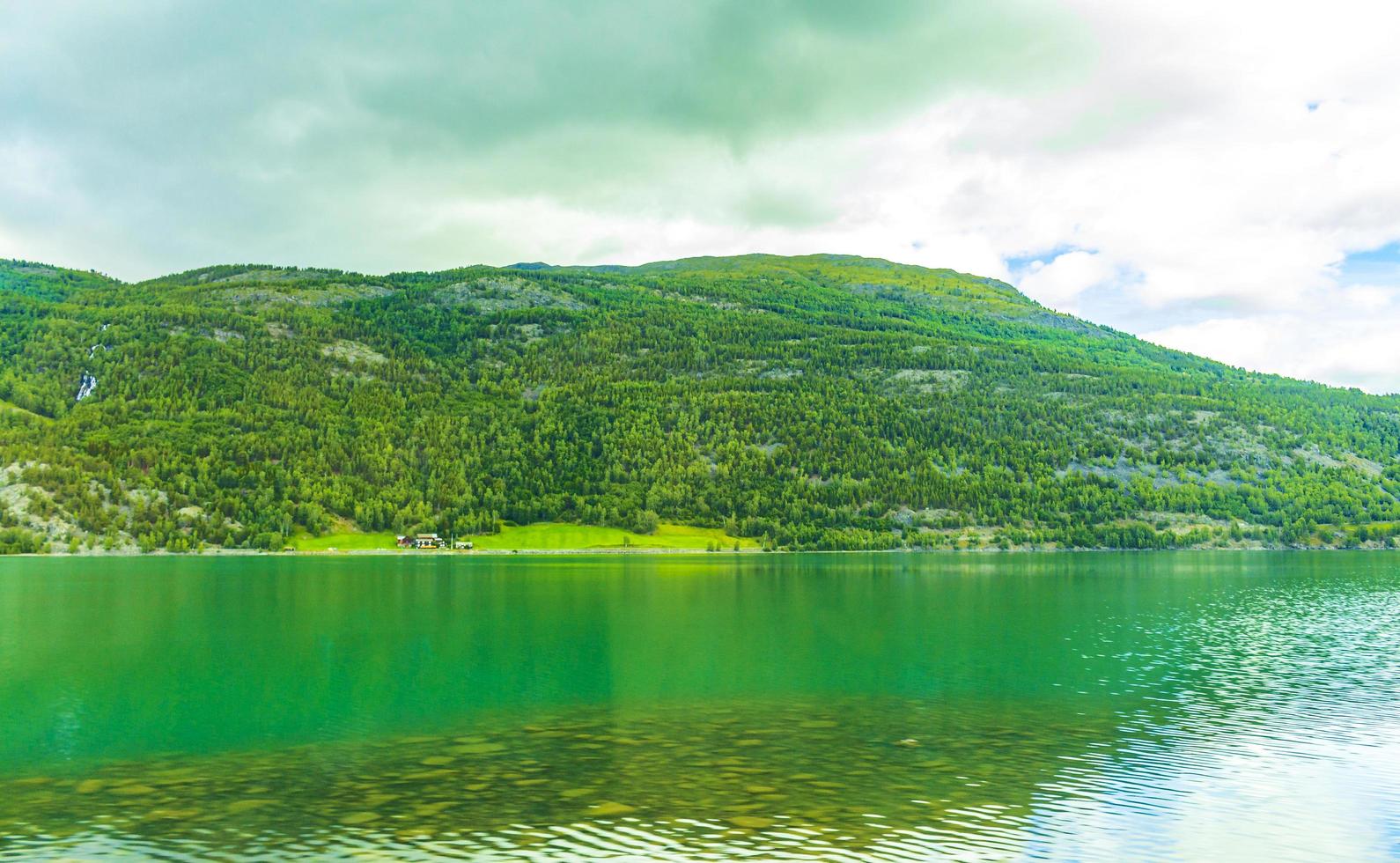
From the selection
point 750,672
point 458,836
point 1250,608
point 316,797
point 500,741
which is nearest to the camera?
point 458,836

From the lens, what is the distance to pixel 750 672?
53906mm

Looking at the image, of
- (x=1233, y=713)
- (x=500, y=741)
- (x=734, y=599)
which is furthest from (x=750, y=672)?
(x=734, y=599)

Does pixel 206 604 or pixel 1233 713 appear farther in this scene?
pixel 206 604

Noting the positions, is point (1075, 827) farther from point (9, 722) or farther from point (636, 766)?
point (9, 722)

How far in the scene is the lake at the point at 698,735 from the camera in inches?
1013

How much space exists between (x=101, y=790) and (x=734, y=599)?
77.4m

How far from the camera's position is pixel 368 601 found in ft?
332

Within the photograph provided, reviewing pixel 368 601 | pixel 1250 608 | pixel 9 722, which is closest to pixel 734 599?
pixel 368 601

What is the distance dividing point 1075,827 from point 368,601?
8695 cm

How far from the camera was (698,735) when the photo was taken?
3759cm

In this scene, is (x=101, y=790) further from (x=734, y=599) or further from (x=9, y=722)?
(x=734, y=599)

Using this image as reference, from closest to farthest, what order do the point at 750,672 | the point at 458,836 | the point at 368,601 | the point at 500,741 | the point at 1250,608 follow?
the point at 458,836, the point at 500,741, the point at 750,672, the point at 1250,608, the point at 368,601

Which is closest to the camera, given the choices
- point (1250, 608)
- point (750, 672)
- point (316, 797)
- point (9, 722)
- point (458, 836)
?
point (458, 836)

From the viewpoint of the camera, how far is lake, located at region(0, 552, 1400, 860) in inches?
1013
